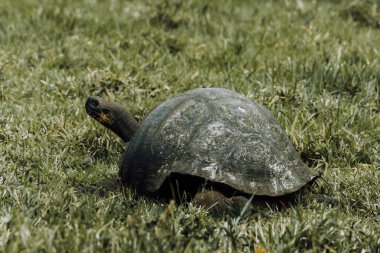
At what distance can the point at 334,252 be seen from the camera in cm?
342

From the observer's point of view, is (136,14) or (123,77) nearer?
(123,77)

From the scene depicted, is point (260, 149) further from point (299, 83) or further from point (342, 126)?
point (299, 83)

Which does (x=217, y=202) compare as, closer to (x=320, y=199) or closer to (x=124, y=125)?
(x=320, y=199)

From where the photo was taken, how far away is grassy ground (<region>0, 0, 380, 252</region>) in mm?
3572

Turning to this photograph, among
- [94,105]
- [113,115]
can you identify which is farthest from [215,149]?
[94,105]

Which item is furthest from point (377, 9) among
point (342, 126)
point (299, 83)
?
point (342, 126)

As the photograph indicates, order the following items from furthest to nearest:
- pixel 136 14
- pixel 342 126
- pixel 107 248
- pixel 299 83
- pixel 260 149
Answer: pixel 136 14, pixel 299 83, pixel 342 126, pixel 260 149, pixel 107 248

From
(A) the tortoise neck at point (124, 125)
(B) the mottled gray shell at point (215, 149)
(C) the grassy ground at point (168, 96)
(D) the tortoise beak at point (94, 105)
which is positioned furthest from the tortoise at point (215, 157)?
(D) the tortoise beak at point (94, 105)

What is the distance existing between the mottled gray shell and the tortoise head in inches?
12.0

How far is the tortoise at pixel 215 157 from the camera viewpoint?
404cm

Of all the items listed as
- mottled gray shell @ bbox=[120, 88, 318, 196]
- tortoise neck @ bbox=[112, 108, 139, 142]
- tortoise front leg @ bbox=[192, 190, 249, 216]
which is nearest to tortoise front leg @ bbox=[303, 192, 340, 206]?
mottled gray shell @ bbox=[120, 88, 318, 196]

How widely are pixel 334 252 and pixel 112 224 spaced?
3.58 ft

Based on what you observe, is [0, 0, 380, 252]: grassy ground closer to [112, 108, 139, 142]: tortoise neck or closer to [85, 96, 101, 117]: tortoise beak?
[112, 108, 139, 142]: tortoise neck

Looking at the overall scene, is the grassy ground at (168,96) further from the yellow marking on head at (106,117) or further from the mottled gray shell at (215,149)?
the yellow marking on head at (106,117)
